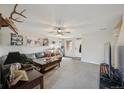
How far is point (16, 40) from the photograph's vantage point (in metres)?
1.88

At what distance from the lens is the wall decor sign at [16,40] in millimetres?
1833

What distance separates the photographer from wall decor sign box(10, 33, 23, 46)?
183cm

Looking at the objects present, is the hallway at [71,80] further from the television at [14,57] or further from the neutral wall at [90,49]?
the neutral wall at [90,49]

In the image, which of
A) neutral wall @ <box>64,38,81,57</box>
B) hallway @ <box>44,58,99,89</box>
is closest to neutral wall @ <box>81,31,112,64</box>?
hallway @ <box>44,58,99,89</box>

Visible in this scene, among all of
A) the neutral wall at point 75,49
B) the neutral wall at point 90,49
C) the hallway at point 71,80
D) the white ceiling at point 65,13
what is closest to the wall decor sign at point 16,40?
the white ceiling at point 65,13

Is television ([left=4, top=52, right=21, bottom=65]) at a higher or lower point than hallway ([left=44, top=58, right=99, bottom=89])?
higher

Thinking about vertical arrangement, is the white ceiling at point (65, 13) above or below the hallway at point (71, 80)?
above

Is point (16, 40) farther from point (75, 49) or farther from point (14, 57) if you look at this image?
point (75, 49)

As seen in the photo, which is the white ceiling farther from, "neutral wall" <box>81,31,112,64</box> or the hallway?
"neutral wall" <box>81,31,112,64</box>

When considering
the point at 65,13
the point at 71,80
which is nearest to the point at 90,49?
the point at 71,80

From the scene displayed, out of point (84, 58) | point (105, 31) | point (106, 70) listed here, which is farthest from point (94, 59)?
point (106, 70)

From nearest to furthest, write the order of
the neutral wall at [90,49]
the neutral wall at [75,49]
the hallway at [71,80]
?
1. the hallway at [71,80]
2. the neutral wall at [90,49]
3. the neutral wall at [75,49]

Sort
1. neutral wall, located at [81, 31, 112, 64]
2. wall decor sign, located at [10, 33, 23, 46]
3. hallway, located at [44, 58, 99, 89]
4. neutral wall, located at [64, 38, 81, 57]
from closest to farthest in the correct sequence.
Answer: wall decor sign, located at [10, 33, 23, 46] → hallway, located at [44, 58, 99, 89] → neutral wall, located at [81, 31, 112, 64] → neutral wall, located at [64, 38, 81, 57]
